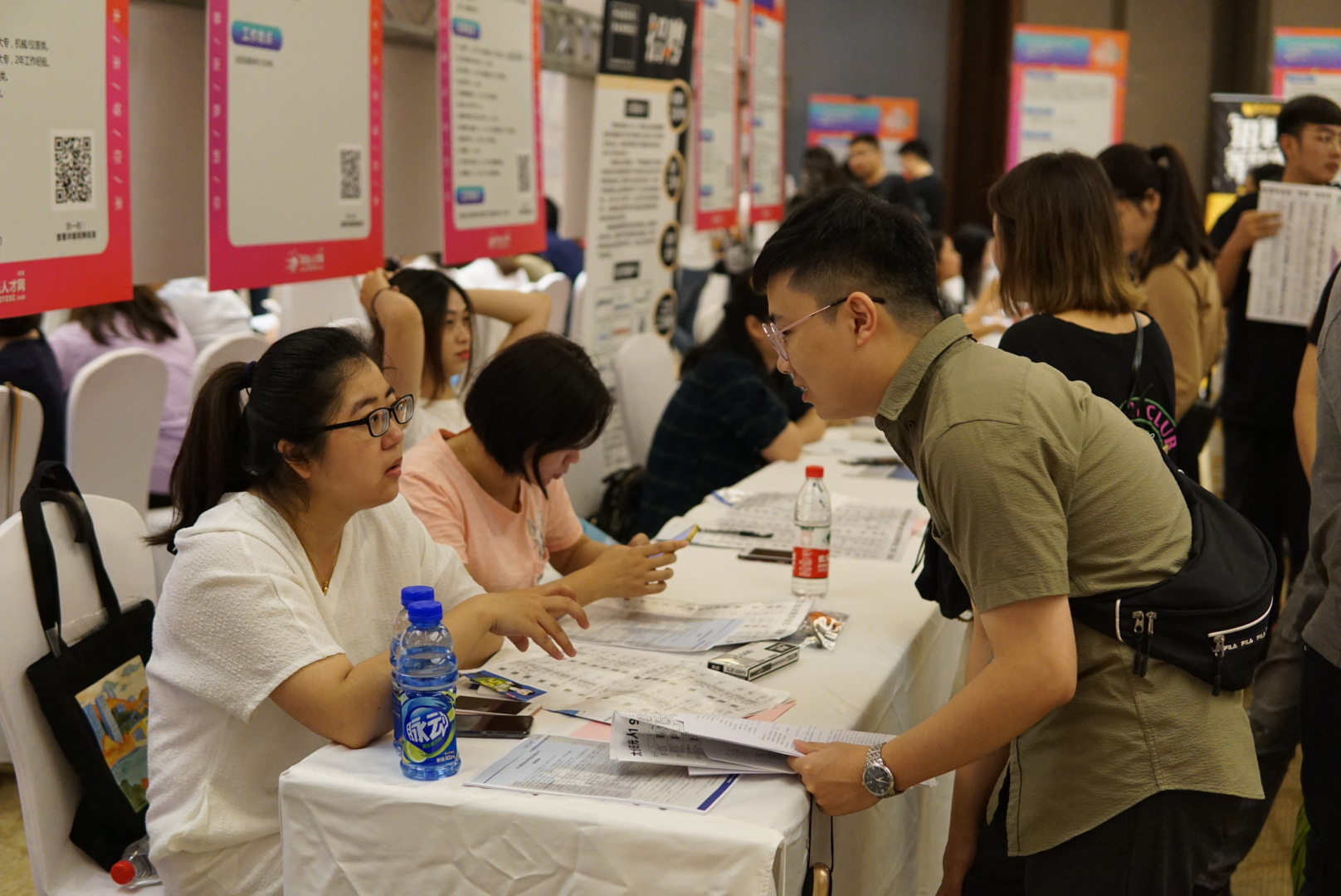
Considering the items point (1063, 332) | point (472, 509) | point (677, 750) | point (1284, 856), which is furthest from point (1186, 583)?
point (1284, 856)

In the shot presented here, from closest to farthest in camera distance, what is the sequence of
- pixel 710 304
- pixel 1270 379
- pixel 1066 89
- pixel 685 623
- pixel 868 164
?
pixel 685 623 < pixel 1270 379 < pixel 710 304 < pixel 1066 89 < pixel 868 164

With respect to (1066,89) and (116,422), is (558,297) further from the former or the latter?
(1066,89)

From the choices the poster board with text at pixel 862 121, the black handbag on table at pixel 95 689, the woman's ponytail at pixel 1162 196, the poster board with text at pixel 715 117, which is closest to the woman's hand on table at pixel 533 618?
the black handbag on table at pixel 95 689

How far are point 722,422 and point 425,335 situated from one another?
2.77 ft

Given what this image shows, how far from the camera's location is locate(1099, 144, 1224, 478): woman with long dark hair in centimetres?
324

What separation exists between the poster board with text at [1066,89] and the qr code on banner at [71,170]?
7247 mm

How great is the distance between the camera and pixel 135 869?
167 cm

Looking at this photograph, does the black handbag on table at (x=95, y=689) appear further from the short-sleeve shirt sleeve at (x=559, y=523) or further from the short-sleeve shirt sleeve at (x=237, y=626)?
the short-sleeve shirt sleeve at (x=559, y=523)

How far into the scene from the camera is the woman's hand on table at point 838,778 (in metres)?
1.36

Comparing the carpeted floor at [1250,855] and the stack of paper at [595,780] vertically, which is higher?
the stack of paper at [595,780]

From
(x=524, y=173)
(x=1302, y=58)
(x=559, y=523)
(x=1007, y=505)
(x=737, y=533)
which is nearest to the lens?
(x=1007, y=505)

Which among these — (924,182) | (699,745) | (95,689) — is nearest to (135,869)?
(95,689)

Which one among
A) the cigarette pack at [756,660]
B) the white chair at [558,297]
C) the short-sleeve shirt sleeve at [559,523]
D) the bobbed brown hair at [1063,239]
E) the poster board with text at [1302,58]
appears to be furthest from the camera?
the poster board with text at [1302,58]

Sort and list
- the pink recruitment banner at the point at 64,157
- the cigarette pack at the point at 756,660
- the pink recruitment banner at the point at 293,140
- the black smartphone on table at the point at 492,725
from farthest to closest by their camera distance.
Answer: the pink recruitment banner at the point at 293,140
the pink recruitment banner at the point at 64,157
the cigarette pack at the point at 756,660
the black smartphone on table at the point at 492,725
